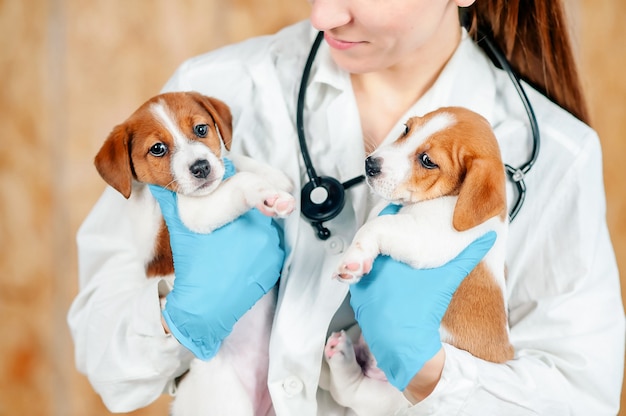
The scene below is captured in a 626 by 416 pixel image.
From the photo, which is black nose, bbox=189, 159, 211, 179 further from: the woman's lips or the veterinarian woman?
the woman's lips

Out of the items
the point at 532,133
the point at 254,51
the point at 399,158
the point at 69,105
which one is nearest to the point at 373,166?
the point at 399,158

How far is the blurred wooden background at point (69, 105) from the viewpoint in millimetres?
2578

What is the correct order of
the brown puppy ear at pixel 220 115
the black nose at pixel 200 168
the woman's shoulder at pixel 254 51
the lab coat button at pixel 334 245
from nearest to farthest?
the black nose at pixel 200 168 → the brown puppy ear at pixel 220 115 → the lab coat button at pixel 334 245 → the woman's shoulder at pixel 254 51

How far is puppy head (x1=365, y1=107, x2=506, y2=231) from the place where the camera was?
53.2 inches

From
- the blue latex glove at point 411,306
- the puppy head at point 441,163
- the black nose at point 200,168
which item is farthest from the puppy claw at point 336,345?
the black nose at point 200,168

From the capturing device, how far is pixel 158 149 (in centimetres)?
149

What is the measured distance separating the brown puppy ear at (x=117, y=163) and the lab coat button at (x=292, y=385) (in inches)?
21.3

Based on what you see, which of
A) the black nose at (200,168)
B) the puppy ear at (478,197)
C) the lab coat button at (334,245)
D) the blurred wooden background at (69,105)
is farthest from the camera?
the blurred wooden background at (69,105)

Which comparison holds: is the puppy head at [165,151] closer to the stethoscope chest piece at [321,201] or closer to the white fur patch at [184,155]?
the white fur patch at [184,155]

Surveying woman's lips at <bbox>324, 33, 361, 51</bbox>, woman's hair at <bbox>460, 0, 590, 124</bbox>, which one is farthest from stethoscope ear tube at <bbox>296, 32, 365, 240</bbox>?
woman's hair at <bbox>460, 0, 590, 124</bbox>

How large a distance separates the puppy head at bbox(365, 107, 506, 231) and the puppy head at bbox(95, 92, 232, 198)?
0.34 m

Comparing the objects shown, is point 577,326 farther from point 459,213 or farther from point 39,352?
point 39,352

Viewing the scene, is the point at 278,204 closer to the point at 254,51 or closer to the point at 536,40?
the point at 254,51

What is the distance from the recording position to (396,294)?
1427mm
